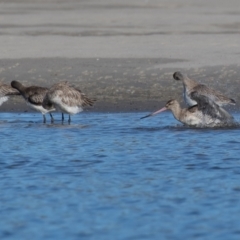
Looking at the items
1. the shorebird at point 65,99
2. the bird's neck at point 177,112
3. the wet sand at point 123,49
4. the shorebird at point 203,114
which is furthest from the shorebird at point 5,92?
the bird's neck at point 177,112

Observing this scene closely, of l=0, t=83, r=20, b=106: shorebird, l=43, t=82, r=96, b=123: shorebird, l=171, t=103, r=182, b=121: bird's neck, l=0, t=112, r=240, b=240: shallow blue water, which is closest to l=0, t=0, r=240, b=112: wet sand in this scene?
l=0, t=83, r=20, b=106: shorebird

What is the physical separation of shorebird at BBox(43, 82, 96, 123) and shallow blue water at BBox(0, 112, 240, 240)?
257 millimetres

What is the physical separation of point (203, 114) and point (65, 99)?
215cm

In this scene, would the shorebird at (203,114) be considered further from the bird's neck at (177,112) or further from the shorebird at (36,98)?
the shorebird at (36,98)

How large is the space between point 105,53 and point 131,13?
6.76 metres

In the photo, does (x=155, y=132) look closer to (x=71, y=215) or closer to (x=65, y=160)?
(x=65, y=160)

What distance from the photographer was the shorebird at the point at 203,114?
13.3 meters

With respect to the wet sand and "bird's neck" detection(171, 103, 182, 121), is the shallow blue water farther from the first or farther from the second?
the wet sand

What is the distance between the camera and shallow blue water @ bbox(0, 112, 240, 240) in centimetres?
784

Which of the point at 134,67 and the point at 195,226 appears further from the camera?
the point at 134,67

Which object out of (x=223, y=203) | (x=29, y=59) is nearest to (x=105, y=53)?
(x=29, y=59)

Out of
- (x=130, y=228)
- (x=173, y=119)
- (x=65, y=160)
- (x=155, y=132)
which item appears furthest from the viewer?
(x=173, y=119)

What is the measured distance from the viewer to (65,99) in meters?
14.3

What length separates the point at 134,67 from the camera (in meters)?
17.8
